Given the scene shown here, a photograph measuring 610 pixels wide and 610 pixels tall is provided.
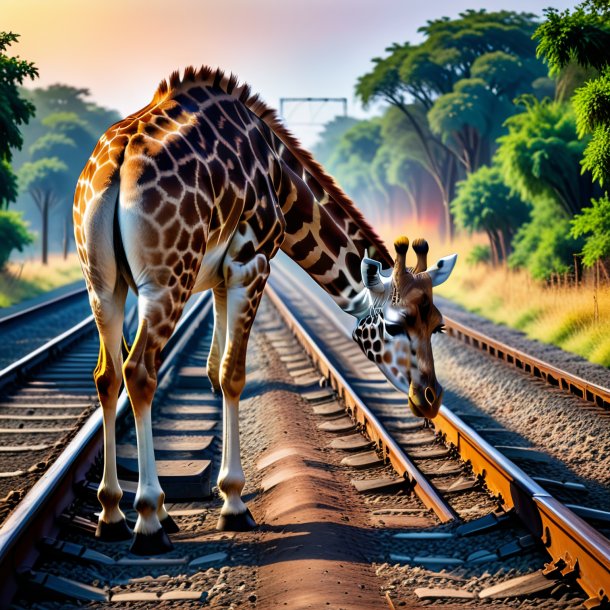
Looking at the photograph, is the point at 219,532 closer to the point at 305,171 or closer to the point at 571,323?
the point at 305,171

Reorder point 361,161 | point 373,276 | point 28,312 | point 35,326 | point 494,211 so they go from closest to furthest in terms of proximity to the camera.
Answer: point 373,276, point 35,326, point 28,312, point 494,211, point 361,161

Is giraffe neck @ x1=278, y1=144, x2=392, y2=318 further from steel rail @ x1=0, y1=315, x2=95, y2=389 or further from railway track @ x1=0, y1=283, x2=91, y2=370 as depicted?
railway track @ x1=0, y1=283, x2=91, y2=370

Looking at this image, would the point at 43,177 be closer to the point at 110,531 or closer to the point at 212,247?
the point at 212,247

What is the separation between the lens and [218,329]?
6707mm

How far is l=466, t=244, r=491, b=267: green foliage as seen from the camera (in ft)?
82.4

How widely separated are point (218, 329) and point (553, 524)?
2818 millimetres

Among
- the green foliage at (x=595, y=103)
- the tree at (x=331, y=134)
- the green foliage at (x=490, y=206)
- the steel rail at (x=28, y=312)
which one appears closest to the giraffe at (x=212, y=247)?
the green foliage at (x=595, y=103)

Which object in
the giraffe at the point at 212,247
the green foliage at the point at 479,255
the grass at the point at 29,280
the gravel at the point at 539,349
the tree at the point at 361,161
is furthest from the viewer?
the tree at the point at 361,161

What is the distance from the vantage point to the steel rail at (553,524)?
4.63 metres

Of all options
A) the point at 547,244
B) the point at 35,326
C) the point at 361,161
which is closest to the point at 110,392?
the point at 35,326

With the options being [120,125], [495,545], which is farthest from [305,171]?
[495,545]

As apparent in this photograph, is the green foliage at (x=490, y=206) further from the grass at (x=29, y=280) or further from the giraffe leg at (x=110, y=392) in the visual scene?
the giraffe leg at (x=110, y=392)

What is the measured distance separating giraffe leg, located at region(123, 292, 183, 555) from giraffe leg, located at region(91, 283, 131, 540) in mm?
318

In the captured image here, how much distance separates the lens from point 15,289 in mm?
24984
